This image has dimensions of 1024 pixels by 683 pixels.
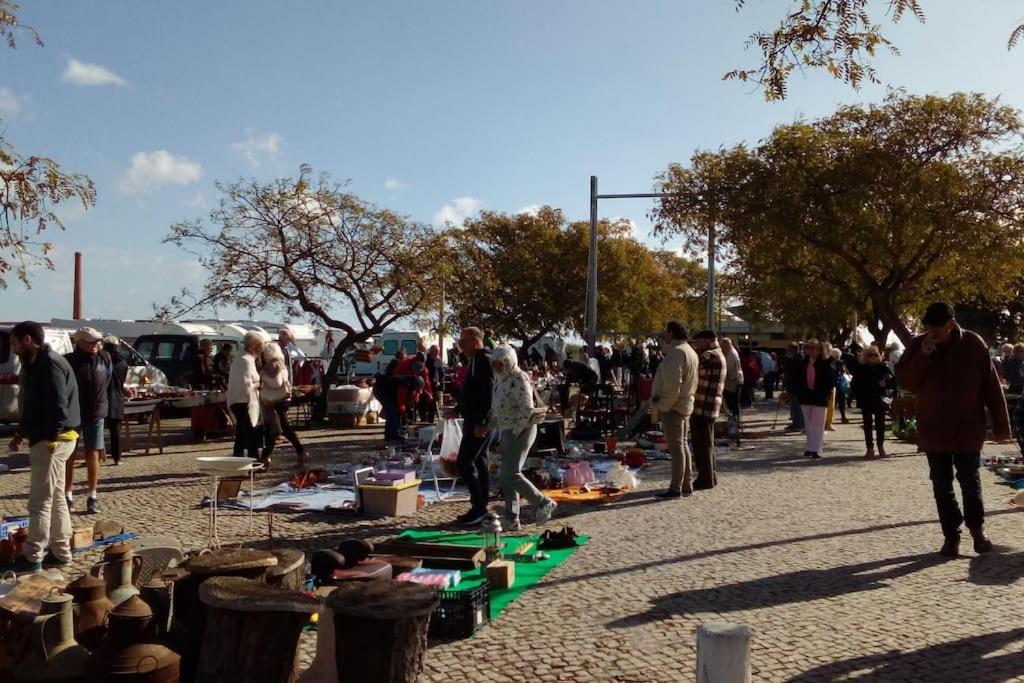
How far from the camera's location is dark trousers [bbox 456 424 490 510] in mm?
8500

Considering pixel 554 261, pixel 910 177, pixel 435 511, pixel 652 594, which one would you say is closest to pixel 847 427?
pixel 910 177

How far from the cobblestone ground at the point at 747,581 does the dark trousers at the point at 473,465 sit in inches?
21.4

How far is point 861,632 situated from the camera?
17.1 ft

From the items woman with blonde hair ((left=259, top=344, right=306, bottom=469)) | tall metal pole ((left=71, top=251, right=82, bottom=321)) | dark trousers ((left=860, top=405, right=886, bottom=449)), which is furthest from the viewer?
tall metal pole ((left=71, top=251, right=82, bottom=321))

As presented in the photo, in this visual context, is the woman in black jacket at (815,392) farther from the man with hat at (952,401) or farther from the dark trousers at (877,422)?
the man with hat at (952,401)

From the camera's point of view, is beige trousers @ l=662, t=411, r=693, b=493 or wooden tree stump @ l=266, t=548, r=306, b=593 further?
beige trousers @ l=662, t=411, r=693, b=493

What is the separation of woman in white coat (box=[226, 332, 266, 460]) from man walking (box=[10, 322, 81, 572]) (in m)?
4.12

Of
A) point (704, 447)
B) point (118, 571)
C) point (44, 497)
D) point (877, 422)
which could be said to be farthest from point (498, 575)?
point (877, 422)

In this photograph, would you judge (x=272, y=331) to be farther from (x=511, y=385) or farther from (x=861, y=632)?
(x=861, y=632)

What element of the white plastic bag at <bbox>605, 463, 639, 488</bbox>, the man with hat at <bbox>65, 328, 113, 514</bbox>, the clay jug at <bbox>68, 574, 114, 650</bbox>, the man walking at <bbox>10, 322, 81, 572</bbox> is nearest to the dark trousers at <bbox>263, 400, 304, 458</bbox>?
the man with hat at <bbox>65, 328, 113, 514</bbox>

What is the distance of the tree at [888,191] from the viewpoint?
18156 mm

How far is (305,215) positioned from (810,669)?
15.3m

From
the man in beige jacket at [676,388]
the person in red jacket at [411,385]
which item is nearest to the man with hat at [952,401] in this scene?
the man in beige jacket at [676,388]

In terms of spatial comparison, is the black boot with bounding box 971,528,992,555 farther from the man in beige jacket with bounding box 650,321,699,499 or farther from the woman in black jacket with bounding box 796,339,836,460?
the woman in black jacket with bounding box 796,339,836,460
